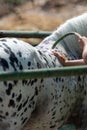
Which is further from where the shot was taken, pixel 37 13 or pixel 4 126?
pixel 37 13

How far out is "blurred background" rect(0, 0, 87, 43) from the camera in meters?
10.3

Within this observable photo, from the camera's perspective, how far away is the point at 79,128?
10.8 feet

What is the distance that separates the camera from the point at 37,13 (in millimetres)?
11430

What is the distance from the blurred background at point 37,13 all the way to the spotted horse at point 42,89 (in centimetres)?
662

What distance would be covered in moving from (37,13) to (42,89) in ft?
29.2

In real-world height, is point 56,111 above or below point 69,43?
below

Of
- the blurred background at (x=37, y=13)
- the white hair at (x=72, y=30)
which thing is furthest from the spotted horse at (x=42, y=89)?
the blurred background at (x=37, y=13)

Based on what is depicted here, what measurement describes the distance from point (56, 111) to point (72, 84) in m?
0.23

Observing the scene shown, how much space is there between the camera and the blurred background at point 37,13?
10258 mm

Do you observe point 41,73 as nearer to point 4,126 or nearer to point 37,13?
point 4,126

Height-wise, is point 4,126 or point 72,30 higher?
point 72,30

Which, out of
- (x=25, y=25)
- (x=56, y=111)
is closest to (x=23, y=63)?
(x=56, y=111)

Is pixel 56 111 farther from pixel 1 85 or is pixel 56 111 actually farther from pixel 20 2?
pixel 20 2

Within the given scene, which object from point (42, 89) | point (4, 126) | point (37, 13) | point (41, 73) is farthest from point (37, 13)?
point (41, 73)
